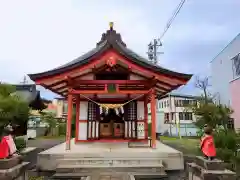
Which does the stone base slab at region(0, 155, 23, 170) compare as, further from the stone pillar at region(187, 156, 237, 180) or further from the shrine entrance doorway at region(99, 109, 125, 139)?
the shrine entrance doorway at region(99, 109, 125, 139)

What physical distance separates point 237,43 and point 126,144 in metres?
11.1

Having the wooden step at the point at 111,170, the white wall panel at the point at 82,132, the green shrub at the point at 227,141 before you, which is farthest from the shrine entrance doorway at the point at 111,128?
the green shrub at the point at 227,141

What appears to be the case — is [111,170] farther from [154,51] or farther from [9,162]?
[154,51]

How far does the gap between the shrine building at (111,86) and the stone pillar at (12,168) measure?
3915 mm

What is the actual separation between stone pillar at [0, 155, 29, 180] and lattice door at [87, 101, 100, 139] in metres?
5.81

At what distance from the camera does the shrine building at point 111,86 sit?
1016 cm

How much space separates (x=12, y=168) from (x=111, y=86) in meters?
5.91

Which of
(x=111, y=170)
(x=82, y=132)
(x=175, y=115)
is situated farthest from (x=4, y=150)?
(x=175, y=115)

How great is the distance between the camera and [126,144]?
11.6 meters

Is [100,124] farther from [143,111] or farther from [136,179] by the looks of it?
[136,179]

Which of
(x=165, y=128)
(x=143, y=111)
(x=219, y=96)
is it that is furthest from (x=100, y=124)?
(x=165, y=128)

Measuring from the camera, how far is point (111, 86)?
34.2 ft

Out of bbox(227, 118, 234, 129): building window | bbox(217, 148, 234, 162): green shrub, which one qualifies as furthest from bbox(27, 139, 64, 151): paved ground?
bbox(227, 118, 234, 129): building window

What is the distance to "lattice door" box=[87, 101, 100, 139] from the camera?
38.8 ft
